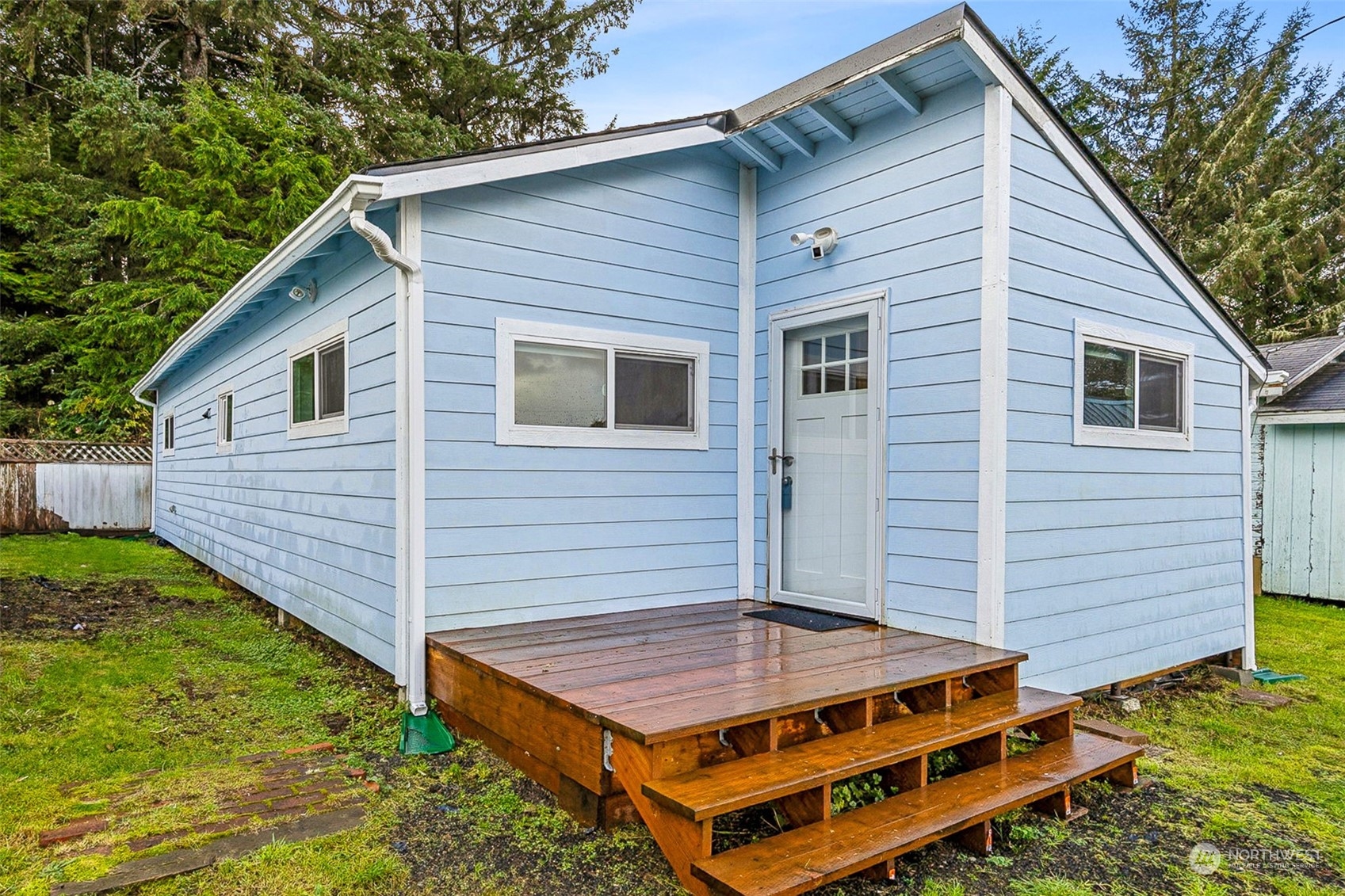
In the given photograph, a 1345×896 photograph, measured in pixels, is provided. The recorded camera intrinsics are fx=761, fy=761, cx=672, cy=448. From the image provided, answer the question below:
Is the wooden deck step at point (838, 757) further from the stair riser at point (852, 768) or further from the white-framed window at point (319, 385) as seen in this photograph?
the white-framed window at point (319, 385)

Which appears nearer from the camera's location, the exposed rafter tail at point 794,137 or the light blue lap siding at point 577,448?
the light blue lap siding at point 577,448

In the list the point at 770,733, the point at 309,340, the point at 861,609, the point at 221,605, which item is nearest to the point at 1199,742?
the point at 861,609

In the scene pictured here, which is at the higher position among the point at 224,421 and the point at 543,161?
the point at 543,161

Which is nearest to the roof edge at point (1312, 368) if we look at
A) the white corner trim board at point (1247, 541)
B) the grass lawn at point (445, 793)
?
the white corner trim board at point (1247, 541)

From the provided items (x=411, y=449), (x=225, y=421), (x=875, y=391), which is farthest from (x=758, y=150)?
(x=225, y=421)

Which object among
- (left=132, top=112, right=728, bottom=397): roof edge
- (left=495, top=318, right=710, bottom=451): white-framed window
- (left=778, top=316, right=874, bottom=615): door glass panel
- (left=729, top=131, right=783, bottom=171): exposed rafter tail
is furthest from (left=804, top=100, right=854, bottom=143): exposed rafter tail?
(left=495, top=318, right=710, bottom=451): white-framed window

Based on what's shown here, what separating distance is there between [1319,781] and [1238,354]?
3239 millimetres

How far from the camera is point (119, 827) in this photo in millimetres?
2715

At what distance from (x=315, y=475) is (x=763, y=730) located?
400 centimetres

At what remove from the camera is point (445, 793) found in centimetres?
312

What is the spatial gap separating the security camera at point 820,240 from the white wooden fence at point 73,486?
13.3 metres

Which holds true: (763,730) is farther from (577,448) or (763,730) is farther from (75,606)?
(75,606)

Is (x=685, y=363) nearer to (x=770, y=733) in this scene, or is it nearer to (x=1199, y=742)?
(x=770, y=733)

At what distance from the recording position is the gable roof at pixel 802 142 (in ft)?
11.8
